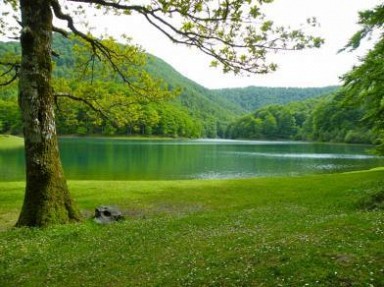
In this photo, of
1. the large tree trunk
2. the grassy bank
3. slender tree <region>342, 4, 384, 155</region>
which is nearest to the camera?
the grassy bank

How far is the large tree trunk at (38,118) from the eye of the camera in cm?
1639

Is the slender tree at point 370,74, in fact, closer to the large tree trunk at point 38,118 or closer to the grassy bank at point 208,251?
the grassy bank at point 208,251

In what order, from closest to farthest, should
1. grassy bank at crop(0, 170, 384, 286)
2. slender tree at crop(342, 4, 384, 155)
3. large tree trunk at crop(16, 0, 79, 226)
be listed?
grassy bank at crop(0, 170, 384, 286)
large tree trunk at crop(16, 0, 79, 226)
slender tree at crop(342, 4, 384, 155)

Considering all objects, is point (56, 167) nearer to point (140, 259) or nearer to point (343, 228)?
point (140, 259)

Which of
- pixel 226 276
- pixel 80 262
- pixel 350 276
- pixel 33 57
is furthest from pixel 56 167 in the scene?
pixel 350 276

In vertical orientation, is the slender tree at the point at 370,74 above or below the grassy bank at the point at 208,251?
above

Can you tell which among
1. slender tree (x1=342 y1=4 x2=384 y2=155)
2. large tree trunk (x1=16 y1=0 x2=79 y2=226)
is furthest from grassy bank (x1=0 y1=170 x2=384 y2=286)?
slender tree (x1=342 y1=4 x2=384 y2=155)

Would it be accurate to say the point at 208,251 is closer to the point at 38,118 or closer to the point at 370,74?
the point at 38,118

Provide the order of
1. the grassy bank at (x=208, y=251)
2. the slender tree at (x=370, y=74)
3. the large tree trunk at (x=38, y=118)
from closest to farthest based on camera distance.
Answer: the grassy bank at (x=208, y=251), the large tree trunk at (x=38, y=118), the slender tree at (x=370, y=74)

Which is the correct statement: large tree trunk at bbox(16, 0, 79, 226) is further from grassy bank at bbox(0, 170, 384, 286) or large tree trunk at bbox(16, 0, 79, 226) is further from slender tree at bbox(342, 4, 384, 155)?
slender tree at bbox(342, 4, 384, 155)

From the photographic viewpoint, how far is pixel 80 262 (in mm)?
12008

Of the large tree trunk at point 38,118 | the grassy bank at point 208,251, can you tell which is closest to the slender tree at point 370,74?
the grassy bank at point 208,251

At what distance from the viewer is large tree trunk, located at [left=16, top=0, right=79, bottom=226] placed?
16391mm

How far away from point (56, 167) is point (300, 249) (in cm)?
1099
